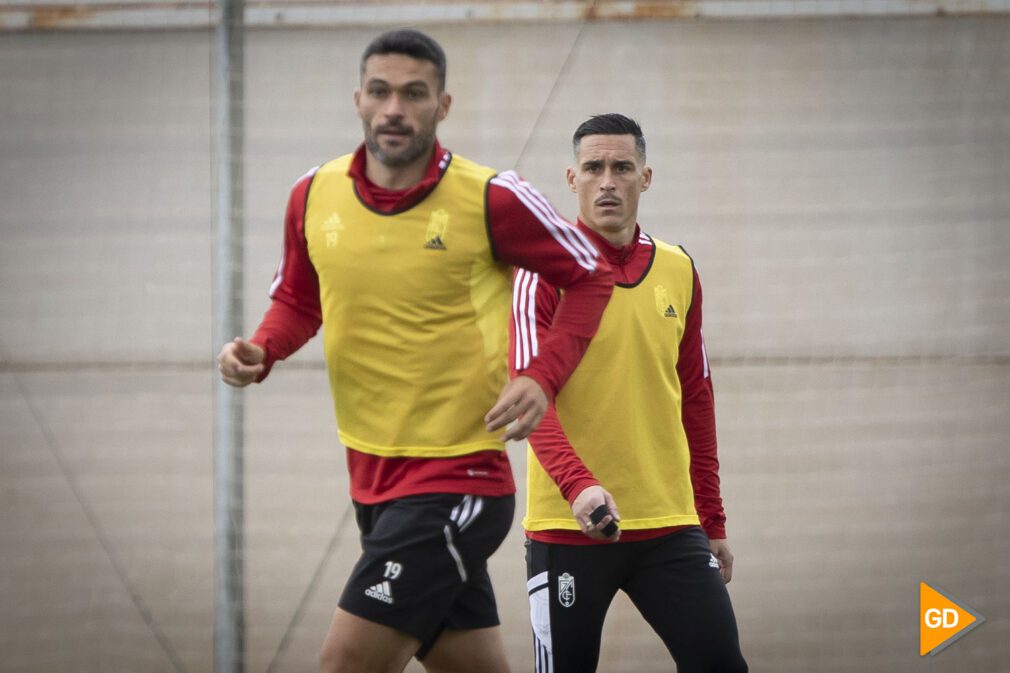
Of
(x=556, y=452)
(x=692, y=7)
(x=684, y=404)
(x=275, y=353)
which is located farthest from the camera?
(x=692, y=7)

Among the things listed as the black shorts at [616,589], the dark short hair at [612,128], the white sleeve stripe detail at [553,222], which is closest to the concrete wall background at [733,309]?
the dark short hair at [612,128]

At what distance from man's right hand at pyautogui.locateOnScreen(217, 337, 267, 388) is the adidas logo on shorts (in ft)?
1.78

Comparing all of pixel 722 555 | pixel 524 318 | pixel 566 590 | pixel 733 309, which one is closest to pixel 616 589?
pixel 566 590

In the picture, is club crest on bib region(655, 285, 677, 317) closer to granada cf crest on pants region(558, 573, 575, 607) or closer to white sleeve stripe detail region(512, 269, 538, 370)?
white sleeve stripe detail region(512, 269, 538, 370)

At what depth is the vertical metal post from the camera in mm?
5086

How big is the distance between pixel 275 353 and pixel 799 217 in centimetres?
273

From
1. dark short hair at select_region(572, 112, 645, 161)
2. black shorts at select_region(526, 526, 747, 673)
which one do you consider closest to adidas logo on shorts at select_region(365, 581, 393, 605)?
black shorts at select_region(526, 526, 747, 673)

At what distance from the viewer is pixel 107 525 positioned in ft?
17.3

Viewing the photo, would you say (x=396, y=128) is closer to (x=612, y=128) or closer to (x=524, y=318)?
(x=524, y=318)

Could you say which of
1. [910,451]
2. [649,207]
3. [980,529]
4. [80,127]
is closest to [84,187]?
[80,127]

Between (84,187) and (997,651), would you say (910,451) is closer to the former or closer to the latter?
(997,651)

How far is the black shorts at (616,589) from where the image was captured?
3541 mm

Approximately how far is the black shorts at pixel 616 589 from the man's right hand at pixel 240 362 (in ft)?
3.62

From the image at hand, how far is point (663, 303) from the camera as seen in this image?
375 cm
